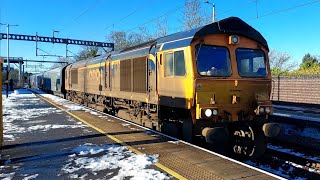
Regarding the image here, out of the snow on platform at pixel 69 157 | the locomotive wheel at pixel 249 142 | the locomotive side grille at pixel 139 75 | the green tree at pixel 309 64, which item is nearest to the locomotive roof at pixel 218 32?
the locomotive side grille at pixel 139 75

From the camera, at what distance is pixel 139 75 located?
11.9 m

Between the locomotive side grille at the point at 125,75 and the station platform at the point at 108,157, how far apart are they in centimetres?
239

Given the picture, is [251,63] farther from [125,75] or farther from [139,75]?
[125,75]

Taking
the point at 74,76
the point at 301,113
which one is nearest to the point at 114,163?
the point at 301,113

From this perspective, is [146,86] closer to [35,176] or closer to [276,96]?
[35,176]

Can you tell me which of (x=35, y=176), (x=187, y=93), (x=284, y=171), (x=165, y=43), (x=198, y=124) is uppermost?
(x=165, y=43)

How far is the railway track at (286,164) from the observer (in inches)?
357

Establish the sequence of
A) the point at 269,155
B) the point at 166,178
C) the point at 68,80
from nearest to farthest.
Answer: the point at 166,178
the point at 269,155
the point at 68,80

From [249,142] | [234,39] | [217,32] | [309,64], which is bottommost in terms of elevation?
[249,142]

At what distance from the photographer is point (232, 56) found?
357 inches

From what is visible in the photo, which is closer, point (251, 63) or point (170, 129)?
point (251, 63)

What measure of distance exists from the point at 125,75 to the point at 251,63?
563cm

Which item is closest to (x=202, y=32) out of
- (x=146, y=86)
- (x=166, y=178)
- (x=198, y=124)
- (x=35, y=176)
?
(x=198, y=124)

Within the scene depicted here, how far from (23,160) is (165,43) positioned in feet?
16.4
